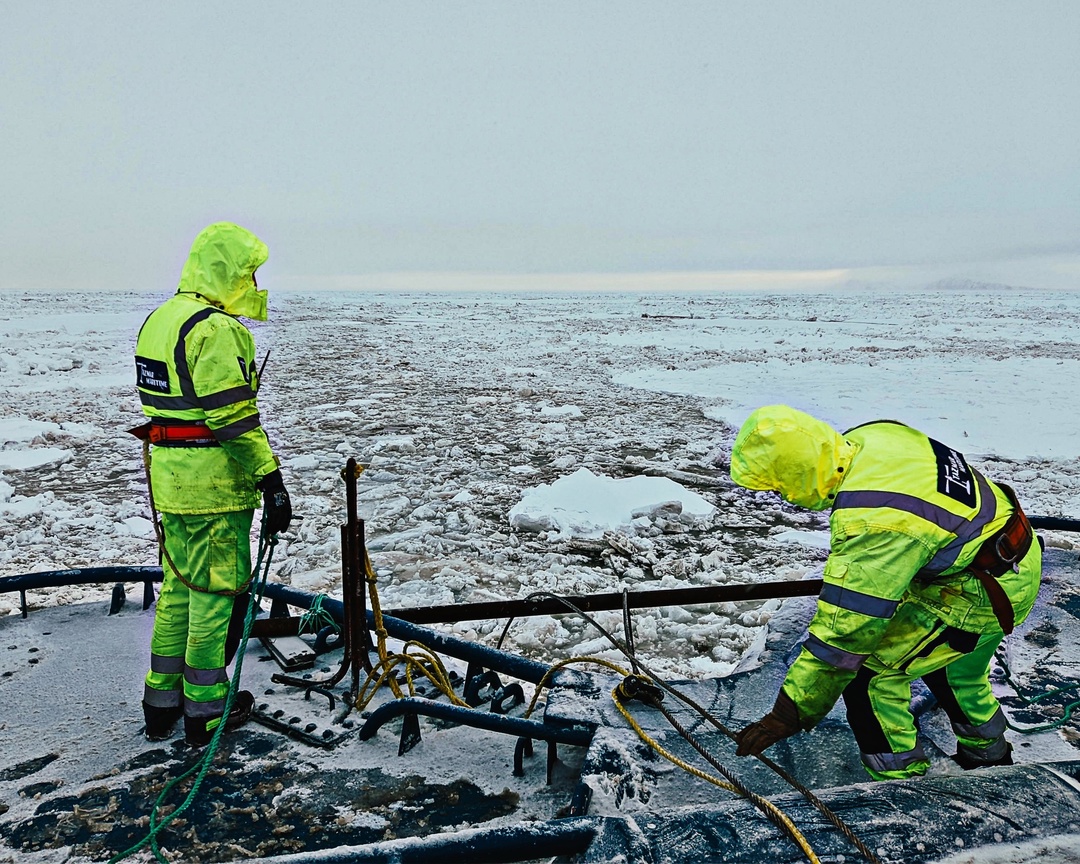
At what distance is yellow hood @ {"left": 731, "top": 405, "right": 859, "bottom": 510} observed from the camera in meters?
1.98

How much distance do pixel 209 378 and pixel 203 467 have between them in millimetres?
308

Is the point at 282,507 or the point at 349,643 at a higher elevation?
the point at 282,507

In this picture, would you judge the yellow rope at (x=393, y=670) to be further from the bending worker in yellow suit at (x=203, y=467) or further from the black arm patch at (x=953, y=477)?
the black arm patch at (x=953, y=477)

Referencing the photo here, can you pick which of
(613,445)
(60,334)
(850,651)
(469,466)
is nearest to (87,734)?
(850,651)

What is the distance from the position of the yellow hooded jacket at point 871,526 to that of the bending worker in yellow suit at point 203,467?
1613mm

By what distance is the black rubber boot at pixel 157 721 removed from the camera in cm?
269

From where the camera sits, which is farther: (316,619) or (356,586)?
(316,619)

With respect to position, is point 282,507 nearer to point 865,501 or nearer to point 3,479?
point 865,501

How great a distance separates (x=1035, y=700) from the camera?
2744 millimetres

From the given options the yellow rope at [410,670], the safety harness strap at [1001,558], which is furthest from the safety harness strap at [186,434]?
the safety harness strap at [1001,558]

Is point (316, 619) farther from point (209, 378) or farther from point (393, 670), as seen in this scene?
point (209, 378)

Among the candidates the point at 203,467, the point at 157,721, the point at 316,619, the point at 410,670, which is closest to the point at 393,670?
the point at 410,670

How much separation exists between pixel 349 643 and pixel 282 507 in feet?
2.11

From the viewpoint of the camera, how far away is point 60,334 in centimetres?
1998
